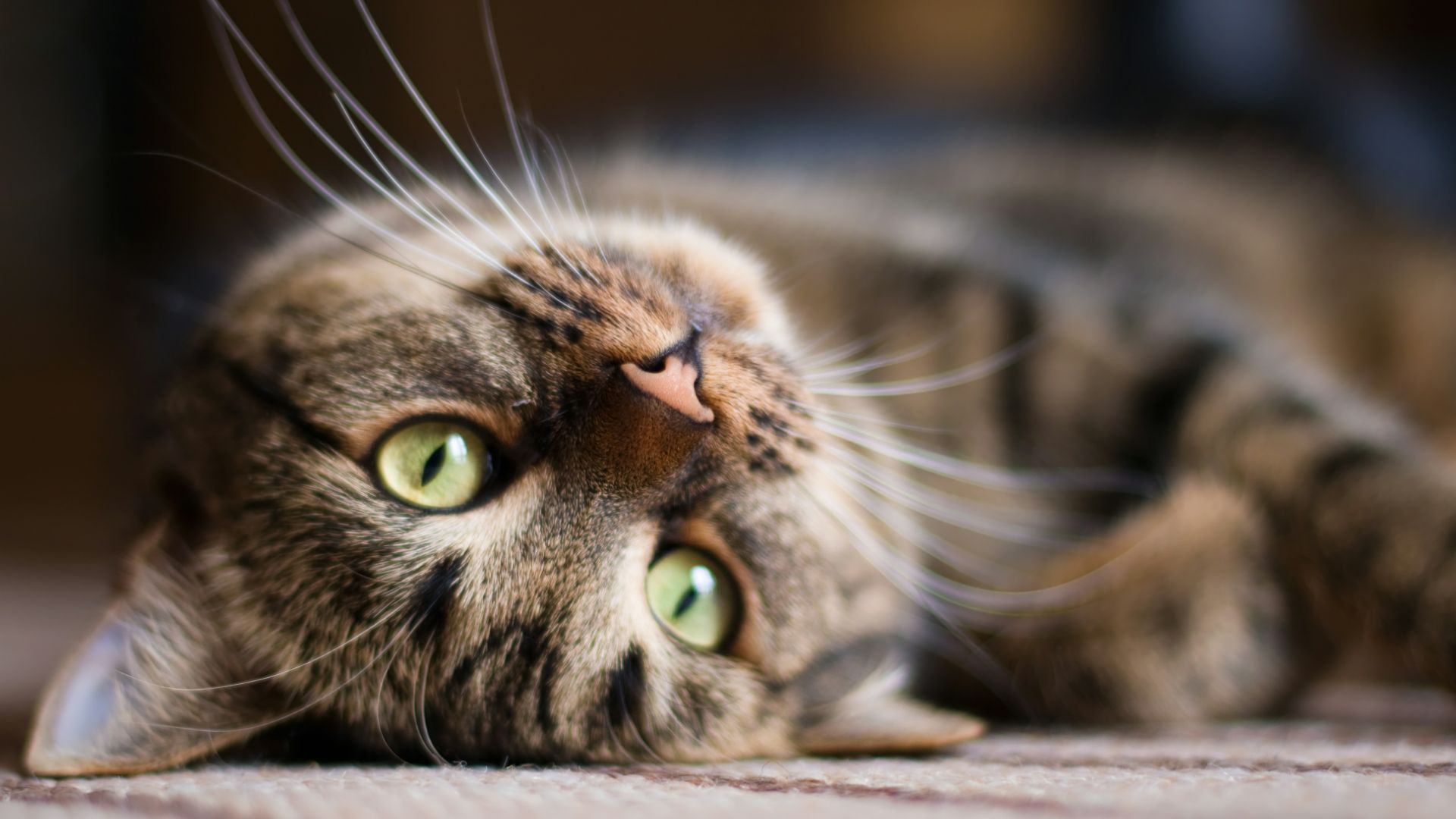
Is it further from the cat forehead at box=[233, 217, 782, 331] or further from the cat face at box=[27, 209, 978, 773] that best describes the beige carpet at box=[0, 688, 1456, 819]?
the cat forehead at box=[233, 217, 782, 331]

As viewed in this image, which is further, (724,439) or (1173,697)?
(1173,697)

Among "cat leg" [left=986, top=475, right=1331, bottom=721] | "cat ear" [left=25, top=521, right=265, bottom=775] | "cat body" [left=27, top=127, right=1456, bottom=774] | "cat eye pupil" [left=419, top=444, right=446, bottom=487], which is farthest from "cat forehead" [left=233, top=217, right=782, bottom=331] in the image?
"cat leg" [left=986, top=475, right=1331, bottom=721]

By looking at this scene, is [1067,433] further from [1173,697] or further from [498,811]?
[498,811]

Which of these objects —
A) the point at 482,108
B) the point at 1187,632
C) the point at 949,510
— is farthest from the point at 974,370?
the point at 482,108

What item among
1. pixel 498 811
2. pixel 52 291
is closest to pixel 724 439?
pixel 498 811

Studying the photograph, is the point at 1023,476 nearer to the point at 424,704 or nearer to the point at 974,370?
the point at 974,370

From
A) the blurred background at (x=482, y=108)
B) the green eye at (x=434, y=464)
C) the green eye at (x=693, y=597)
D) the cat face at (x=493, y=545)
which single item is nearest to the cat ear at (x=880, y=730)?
the cat face at (x=493, y=545)
